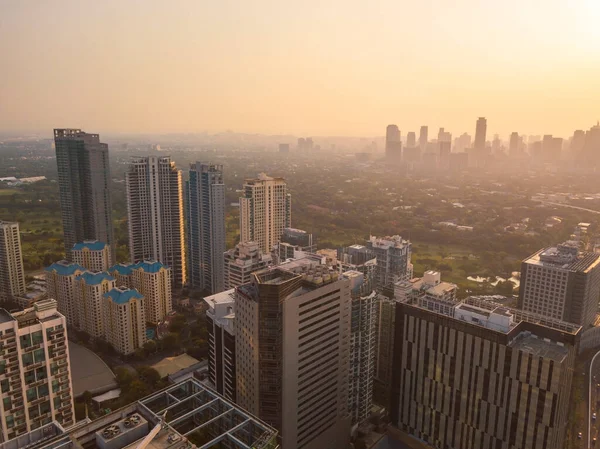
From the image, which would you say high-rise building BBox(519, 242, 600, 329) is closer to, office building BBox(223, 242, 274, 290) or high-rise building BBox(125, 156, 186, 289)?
office building BBox(223, 242, 274, 290)

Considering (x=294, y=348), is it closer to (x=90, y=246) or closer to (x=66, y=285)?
(x=66, y=285)

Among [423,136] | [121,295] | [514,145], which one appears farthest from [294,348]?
[423,136]

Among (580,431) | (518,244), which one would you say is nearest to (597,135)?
(518,244)

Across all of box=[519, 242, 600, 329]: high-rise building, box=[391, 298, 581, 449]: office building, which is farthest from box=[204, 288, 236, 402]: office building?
box=[519, 242, 600, 329]: high-rise building

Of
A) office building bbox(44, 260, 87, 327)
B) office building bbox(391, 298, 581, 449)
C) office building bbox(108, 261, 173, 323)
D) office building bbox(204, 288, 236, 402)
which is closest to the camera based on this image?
office building bbox(391, 298, 581, 449)

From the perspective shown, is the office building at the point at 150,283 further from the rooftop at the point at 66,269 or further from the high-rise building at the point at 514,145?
the high-rise building at the point at 514,145

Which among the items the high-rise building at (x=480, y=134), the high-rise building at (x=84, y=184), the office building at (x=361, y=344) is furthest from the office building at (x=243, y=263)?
the high-rise building at (x=480, y=134)
